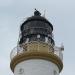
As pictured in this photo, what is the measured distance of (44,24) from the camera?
1850 centimetres

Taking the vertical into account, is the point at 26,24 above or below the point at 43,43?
above

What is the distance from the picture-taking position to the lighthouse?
17125 millimetres

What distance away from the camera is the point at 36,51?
56.8ft

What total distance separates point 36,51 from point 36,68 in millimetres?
868

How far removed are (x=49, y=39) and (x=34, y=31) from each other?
885mm

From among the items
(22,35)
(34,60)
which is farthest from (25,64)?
(22,35)

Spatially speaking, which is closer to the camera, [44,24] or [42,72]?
[42,72]

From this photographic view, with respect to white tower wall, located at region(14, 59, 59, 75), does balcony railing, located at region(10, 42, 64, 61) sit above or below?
above

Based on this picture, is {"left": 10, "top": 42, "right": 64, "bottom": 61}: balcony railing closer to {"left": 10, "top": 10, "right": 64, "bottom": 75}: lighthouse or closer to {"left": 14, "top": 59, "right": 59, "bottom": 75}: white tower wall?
{"left": 10, "top": 10, "right": 64, "bottom": 75}: lighthouse

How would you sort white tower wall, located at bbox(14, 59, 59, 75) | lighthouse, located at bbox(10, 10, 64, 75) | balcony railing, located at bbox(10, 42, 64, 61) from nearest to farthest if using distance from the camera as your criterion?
white tower wall, located at bbox(14, 59, 59, 75) → lighthouse, located at bbox(10, 10, 64, 75) → balcony railing, located at bbox(10, 42, 64, 61)

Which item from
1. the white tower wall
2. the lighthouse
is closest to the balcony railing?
the lighthouse

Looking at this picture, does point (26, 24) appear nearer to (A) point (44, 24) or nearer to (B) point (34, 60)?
(A) point (44, 24)

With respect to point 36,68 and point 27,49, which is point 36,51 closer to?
point 27,49

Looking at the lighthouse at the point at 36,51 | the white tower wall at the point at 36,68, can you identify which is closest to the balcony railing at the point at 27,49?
the lighthouse at the point at 36,51
